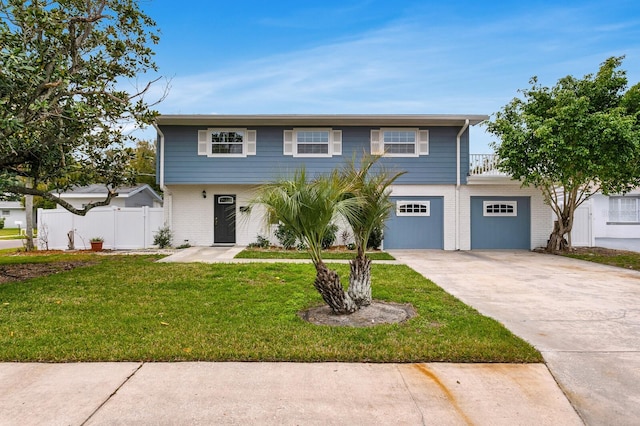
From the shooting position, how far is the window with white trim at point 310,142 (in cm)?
1434

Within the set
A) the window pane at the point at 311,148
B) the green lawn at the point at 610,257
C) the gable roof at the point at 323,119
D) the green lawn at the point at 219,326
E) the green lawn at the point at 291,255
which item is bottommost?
the green lawn at the point at 219,326

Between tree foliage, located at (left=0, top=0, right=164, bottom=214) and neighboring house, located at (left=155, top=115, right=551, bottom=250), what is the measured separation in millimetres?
4668

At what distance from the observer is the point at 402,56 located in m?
14.0

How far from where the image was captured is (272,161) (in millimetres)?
14297

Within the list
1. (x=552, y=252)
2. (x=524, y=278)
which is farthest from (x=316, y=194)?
(x=552, y=252)

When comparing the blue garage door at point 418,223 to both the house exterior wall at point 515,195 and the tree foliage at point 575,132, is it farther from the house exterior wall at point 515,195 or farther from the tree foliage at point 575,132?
the tree foliage at point 575,132

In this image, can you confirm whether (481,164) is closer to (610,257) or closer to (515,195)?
(515,195)

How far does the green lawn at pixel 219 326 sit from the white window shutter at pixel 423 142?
782 cm

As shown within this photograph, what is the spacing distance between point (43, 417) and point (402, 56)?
566 inches

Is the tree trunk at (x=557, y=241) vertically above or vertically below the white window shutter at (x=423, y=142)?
below

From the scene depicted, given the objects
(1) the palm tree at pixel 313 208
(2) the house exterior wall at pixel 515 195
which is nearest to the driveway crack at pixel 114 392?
(1) the palm tree at pixel 313 208

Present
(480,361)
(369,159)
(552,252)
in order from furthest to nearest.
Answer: (552,252)
(369,159)
(480,361)

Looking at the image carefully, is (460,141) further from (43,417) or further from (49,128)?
(43,417)

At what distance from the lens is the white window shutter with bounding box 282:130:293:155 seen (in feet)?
47.0
